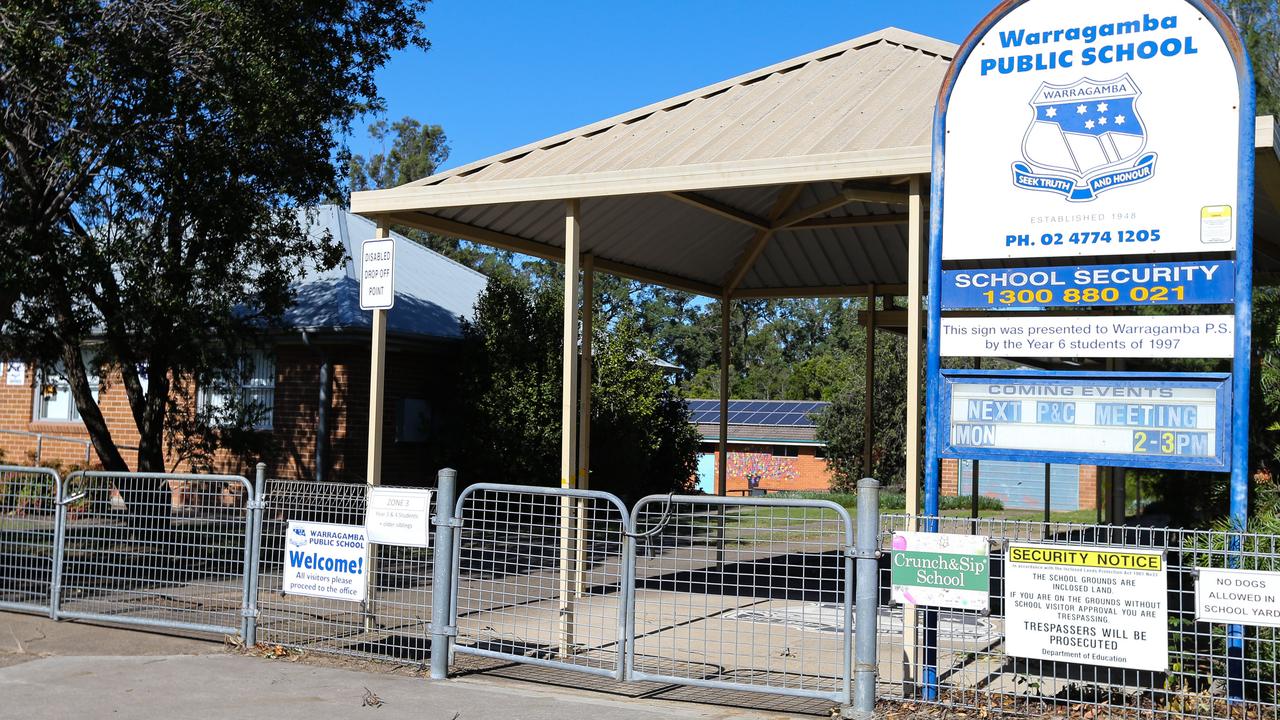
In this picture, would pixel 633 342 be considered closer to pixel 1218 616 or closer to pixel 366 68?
pixel 366 68

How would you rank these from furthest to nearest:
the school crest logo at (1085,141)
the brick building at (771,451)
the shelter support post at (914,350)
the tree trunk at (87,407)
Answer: the brick building at (771,451), the tree trunk at (87,407), the shelter support post at (914,350), the school crest logo at (1085,141)

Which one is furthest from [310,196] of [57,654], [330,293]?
[57,654]

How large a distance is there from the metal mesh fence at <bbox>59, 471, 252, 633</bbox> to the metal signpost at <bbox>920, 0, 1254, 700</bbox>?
5885mm

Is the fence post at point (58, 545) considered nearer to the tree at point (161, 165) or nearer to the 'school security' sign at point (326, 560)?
the 'school security' sign at point (326, 560)

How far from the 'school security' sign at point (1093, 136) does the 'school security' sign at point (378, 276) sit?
15.2ft

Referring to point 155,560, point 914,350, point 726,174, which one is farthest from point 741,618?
point 155,560

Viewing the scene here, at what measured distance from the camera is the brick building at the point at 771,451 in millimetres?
46562

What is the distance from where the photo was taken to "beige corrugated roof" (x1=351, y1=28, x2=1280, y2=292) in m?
9.51

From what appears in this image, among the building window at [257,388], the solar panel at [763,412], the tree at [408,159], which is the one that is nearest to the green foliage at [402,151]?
the tree at [408,159]

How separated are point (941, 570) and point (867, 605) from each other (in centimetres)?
50

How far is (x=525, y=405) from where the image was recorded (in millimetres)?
17531

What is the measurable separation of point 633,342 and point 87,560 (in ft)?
38.4

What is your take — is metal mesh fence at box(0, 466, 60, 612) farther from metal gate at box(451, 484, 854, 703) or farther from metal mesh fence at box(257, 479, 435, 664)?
metal gate at box(451, 484, 854, 703)

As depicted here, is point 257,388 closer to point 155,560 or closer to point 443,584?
point 155,560
